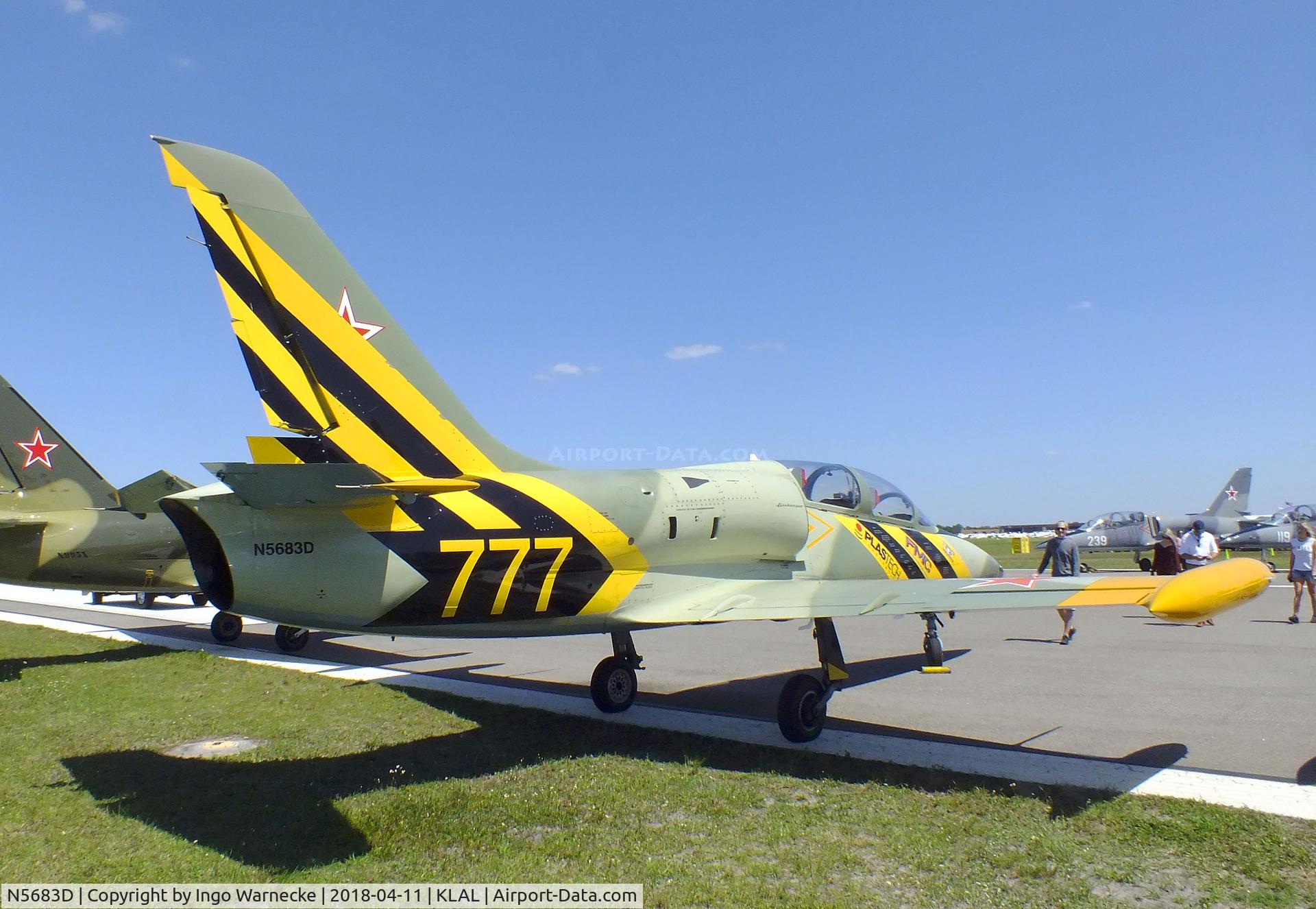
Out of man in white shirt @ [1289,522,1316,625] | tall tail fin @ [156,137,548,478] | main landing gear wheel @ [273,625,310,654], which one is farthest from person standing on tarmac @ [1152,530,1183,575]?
main landing gear wheel @ [273,625,310,654]

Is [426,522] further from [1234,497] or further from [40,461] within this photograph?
[1234,497]

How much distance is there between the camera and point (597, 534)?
23.3ft

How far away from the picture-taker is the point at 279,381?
6586 mm

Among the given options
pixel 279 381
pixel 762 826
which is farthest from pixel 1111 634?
pixel 279 381

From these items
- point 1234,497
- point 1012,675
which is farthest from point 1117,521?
point 1012,675

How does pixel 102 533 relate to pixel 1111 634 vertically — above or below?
above

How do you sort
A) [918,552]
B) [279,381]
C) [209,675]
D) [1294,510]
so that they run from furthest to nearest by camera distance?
[1294,510] → [209,675] → [918,552] → [279,381]

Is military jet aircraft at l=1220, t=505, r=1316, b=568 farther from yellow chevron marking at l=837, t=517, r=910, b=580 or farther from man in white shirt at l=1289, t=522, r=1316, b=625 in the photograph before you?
yellow chevron marking at l=837, t=517, r=910, b=580

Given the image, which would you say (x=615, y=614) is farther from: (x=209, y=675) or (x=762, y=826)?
(x=209, y=675)

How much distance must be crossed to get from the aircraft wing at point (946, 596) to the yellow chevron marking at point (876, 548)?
41.0 inches

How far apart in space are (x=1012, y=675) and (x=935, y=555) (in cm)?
197

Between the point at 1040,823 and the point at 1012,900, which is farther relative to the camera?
the point at 1040,823

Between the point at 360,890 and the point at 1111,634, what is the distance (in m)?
13.5

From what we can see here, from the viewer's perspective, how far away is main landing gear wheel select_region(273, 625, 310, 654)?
1343 centimetres
